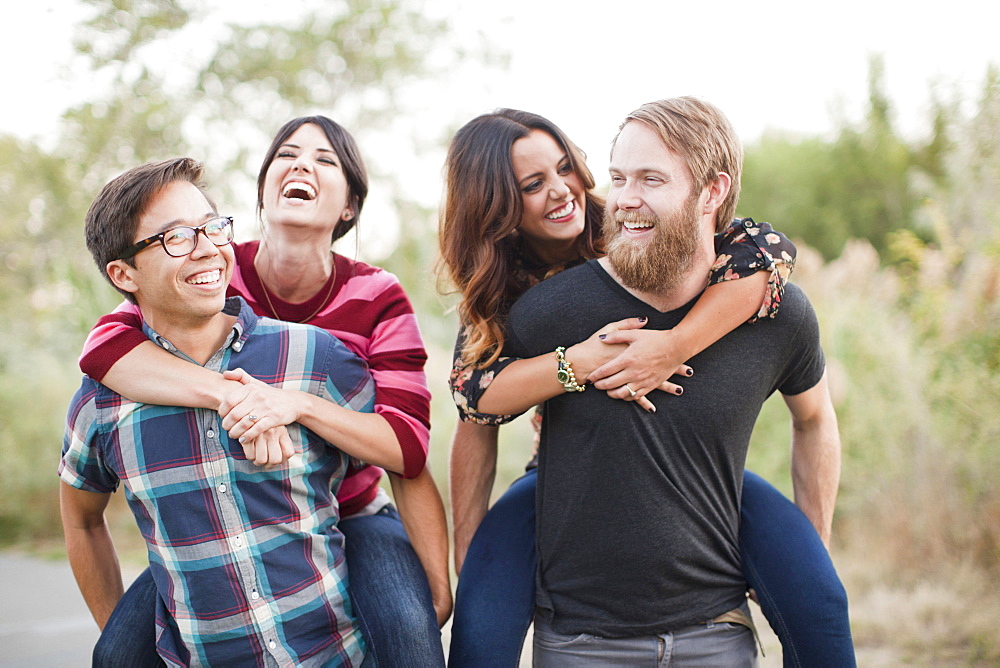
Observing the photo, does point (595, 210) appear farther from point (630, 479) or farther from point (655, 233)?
point (630, 479)

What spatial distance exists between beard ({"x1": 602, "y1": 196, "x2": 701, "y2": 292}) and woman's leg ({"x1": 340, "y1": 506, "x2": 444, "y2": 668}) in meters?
0.93

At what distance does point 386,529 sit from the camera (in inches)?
87.3

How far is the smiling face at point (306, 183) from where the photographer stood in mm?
2330

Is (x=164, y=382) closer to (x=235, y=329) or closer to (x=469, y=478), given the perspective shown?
(x=235, y=329)

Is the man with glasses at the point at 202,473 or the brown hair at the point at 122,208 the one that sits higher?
the brown hair at the point at 122,208

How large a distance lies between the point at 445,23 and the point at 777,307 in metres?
8.69

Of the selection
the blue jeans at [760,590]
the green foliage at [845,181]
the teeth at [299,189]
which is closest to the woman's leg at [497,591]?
the blue jeans at [760,590]

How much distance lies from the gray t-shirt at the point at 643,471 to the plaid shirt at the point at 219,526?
1.95 ft

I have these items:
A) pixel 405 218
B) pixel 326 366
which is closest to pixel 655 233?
pixel 326 366

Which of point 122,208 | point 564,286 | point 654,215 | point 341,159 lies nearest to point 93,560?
point 122,208

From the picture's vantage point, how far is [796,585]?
6.73 ft

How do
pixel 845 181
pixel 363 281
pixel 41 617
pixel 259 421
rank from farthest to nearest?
pixel 845 181 → pixel 41 617 → pixel 363 281 → pixel 259 421

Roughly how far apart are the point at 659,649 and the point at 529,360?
0.78 m

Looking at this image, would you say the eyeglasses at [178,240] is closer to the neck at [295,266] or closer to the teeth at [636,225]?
the neck at [295,266]
